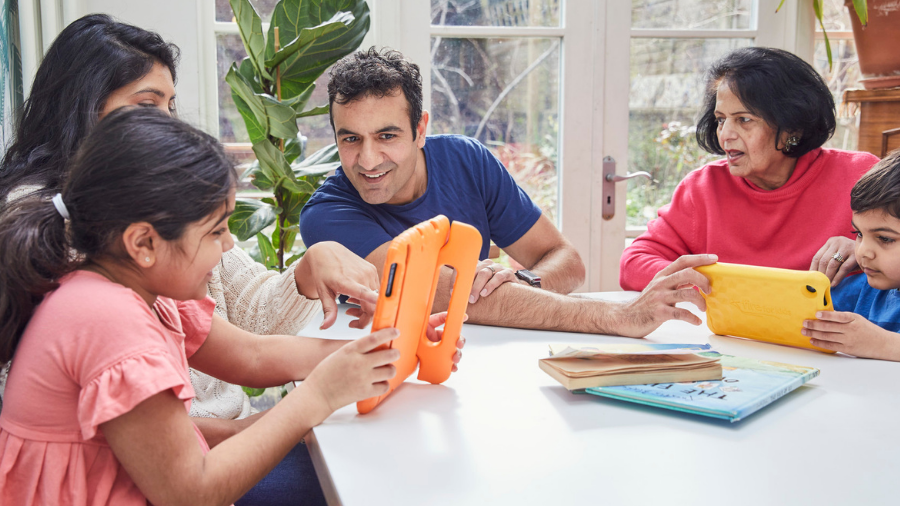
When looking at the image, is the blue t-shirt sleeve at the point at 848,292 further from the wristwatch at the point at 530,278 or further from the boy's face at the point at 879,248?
the wristwatch at the point at 530,278

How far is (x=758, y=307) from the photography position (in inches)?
45.4

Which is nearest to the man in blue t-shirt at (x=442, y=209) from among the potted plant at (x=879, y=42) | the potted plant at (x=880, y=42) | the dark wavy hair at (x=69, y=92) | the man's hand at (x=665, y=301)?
the man's hand at (x=665, y=301)

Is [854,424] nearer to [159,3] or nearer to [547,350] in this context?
[547,350]

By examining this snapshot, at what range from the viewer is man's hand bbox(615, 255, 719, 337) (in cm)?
118

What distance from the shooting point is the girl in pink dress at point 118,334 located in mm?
667

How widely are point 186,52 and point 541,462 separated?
2117 mm

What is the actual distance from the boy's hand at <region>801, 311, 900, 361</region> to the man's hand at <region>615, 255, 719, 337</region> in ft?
0.67

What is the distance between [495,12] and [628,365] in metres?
2.01

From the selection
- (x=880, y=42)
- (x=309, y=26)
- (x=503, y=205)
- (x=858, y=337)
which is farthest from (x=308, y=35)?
(x=880, y=42)

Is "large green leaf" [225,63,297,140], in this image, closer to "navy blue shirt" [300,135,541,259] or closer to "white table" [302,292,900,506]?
"navy blue shirt" [300,135,541,259]

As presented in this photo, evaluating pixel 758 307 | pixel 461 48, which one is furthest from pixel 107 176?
pixel 461 48

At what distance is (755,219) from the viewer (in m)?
1.78

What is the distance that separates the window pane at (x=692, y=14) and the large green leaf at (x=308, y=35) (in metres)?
1.35

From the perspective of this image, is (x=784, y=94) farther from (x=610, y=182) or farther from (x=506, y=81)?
(x=506, y=81)
